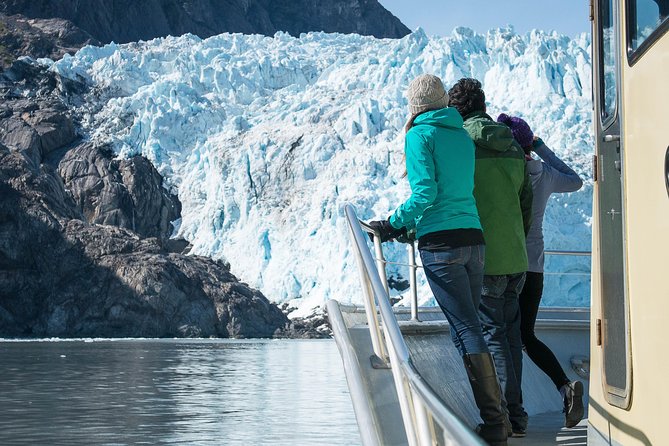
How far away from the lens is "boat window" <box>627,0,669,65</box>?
2072 mm

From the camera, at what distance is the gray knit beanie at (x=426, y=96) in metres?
2.93

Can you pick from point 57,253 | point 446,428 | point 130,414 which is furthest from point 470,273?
point 57,253

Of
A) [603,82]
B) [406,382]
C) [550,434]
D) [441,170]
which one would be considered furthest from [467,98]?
[406,382]

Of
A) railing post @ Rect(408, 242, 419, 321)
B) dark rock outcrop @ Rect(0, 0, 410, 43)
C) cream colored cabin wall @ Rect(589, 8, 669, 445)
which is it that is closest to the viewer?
cream colored cabin wall @ Rect(589, 8, 669, 445)

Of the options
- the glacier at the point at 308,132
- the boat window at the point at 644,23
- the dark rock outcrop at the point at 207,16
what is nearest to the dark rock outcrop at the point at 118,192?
the glacier at the point at 308,132

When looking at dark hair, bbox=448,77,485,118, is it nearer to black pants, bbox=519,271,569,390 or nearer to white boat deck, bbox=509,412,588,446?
black pants, bbox=519,271,569,390

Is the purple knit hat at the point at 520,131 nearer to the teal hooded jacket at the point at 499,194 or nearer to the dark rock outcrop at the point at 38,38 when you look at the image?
the teal hooded jacket at the point at 499,194

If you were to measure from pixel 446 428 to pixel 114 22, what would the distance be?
104m

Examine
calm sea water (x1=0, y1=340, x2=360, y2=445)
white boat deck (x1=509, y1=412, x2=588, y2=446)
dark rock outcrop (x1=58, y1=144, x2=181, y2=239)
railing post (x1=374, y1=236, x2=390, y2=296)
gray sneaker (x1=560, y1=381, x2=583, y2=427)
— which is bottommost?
calm sea water (x1=0, y1=340, x2=360, y2=445)

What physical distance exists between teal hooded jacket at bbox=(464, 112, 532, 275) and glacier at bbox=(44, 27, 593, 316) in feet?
116

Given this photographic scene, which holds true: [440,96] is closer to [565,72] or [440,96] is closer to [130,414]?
[130,414]

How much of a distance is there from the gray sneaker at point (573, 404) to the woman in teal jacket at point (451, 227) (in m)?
0.74

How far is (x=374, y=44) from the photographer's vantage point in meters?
63.0

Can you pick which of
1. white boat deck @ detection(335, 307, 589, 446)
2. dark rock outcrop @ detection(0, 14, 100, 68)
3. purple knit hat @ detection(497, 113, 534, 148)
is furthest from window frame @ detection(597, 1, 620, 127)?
dark rock outcrop @ detection(0, 14, 100, 68)
